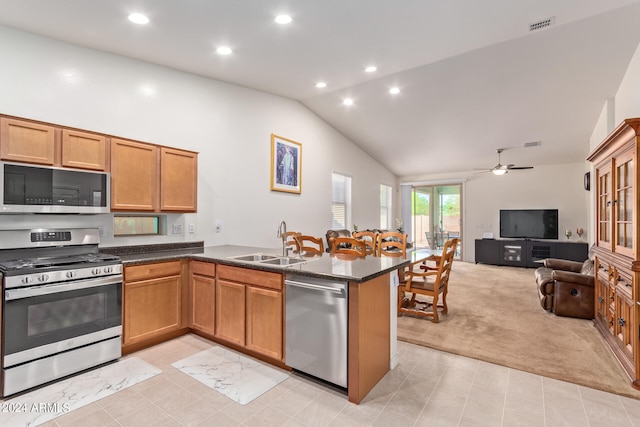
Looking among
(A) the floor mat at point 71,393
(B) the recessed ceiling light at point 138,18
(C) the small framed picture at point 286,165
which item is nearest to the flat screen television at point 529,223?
(C) the small framed picture at point 286,165

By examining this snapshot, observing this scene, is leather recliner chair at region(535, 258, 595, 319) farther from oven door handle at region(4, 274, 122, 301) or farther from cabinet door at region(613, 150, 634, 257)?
oven door handle at region(4, 274, 122, 301)

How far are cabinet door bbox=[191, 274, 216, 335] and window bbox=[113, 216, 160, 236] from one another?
0.84 meters

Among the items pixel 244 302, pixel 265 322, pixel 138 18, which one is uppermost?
pixel 138 18

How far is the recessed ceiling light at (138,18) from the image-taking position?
2.66 m

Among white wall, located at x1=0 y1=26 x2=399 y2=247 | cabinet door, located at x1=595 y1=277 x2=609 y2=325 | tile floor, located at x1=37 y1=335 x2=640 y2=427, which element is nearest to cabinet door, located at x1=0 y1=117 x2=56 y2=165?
white wall, located at x1=0 y1=26 x2=399 y2=247

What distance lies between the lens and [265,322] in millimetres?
2721

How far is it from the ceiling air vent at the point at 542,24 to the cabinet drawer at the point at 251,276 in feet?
11.6

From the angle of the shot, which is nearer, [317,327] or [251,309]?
[317,327]

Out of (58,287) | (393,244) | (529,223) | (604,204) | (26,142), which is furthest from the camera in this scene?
(529,223)

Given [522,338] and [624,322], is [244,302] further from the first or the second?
[624,322]

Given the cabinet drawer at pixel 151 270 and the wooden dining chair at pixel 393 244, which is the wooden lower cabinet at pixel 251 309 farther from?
the wooden dining chair at pixel 393 244

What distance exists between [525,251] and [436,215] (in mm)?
2499

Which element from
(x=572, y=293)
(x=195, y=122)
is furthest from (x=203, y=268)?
(x=572, y=293)

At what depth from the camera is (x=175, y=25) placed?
286 cm
